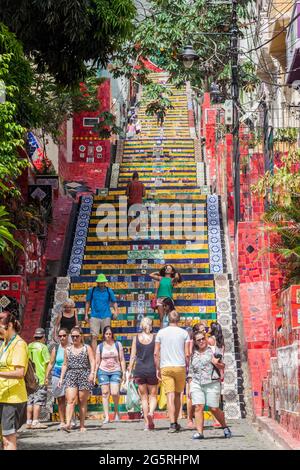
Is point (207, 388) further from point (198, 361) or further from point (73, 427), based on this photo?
point (73, 427)

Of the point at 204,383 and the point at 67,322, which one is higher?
the point at 67,322

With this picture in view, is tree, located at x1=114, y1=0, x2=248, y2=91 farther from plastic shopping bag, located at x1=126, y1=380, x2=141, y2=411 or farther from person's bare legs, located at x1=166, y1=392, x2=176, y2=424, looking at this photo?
person's bare legs, located at x1=166, y1=392, x2=176, y2=424

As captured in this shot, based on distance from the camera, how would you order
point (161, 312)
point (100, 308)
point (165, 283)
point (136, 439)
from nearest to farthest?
point (136, 439) < point (100, 308) < point (161, 312) < point (165, 283)

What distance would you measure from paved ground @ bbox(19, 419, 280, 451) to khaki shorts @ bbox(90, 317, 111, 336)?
3009 mm

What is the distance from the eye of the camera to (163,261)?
2450 cm

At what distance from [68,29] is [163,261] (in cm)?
737

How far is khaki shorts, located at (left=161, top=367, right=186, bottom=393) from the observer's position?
15.3m

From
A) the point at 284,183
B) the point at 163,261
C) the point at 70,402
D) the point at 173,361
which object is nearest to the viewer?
the point at 173,361

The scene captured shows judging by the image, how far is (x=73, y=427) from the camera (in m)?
16.1

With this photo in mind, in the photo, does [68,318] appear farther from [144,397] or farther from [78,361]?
[144,397]

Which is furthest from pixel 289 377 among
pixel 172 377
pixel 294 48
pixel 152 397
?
pixel 294 48

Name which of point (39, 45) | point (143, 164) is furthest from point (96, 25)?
point (143, 164)

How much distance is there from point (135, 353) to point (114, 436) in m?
1.81

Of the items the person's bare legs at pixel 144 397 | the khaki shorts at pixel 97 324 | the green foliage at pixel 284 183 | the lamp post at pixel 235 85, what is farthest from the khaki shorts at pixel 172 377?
the lamp post at pixel 235 85
